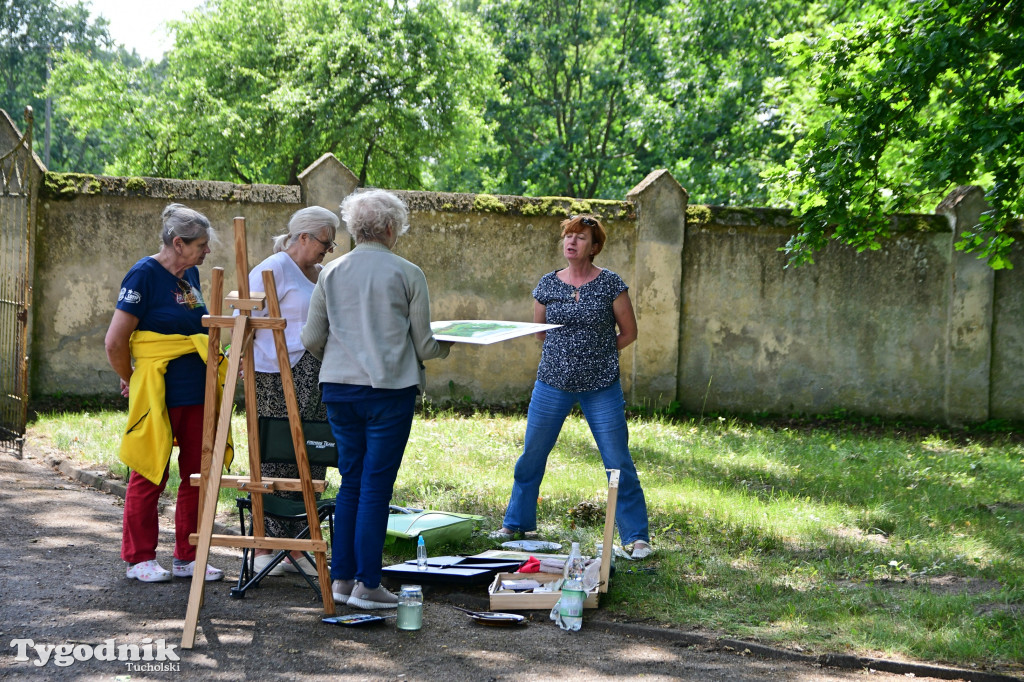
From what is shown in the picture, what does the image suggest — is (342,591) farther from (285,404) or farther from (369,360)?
(369,360)

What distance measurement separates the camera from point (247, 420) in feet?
13.5

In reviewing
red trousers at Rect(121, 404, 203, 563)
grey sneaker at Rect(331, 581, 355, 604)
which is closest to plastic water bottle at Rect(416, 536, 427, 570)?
grey sneaker at Rect(331, 581, 355, 604)

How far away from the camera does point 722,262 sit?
10789 mm

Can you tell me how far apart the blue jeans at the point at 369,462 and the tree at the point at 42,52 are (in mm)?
42531

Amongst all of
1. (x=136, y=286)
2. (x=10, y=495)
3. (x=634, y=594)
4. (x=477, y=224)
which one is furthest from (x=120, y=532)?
(x=477, y=224)

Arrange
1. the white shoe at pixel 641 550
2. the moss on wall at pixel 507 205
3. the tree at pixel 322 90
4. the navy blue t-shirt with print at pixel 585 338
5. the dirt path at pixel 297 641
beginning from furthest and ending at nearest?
1. the tree at pixel 322 90
2. the moss on wall at pixel 507 205
3. the navy blue t-shirt with print at pixel 585 338
4. the white shoe at pixel 641 550
5. the dirt path at pixel 297 641

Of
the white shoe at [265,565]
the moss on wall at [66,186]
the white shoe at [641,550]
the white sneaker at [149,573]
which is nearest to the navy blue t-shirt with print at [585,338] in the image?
the white shoe at [641,550]

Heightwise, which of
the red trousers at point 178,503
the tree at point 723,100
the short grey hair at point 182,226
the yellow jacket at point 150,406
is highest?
the tree at point 723,100

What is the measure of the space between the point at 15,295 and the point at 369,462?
603cm

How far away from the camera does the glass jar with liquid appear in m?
4.14

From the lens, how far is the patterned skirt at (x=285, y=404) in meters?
4.93

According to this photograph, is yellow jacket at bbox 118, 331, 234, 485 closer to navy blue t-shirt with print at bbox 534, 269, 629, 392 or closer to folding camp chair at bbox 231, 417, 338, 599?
folding camp chair at bbox 231, 417, 338, 599

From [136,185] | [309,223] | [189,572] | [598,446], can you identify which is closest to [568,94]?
[136,185]

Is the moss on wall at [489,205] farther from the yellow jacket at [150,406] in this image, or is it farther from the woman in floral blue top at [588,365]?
the yellow jacket at [150,406]
